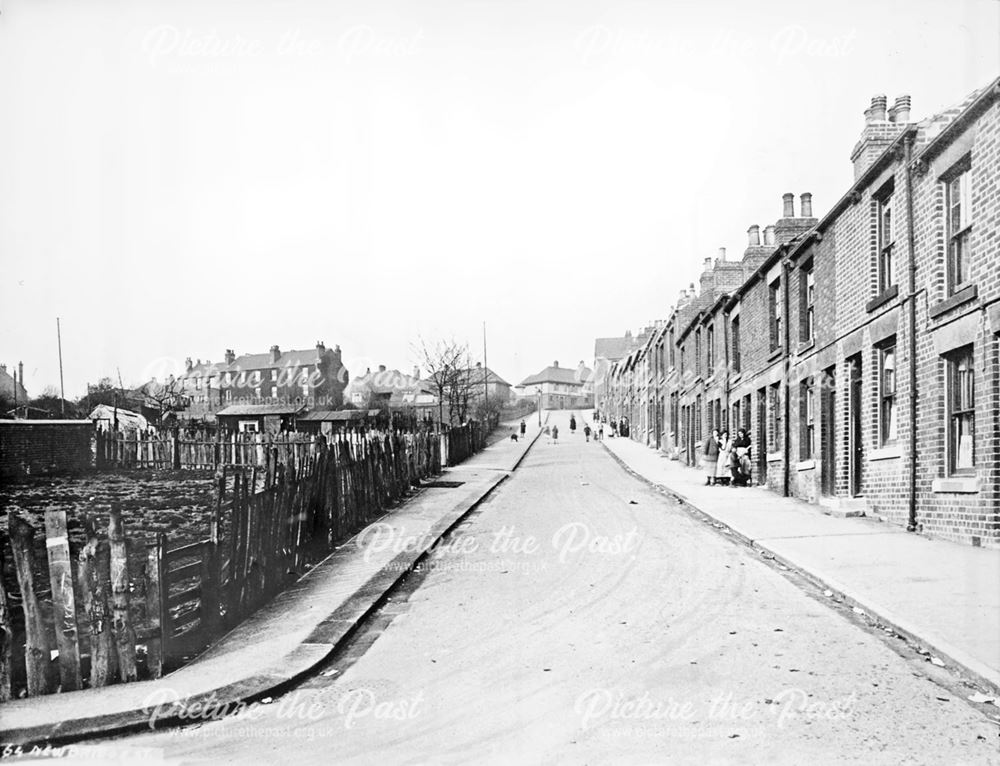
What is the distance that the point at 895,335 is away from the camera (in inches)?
512

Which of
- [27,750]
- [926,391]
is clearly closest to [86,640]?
[27,750]

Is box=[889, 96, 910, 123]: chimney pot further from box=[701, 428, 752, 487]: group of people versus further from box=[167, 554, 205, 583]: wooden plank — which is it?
box=[167, 554, 205, 583]: wooden plank

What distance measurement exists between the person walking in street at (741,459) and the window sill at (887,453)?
8010 mm

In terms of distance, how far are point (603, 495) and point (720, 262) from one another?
1574 cm

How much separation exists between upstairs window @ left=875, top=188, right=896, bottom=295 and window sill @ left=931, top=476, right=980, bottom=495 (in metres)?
3.76

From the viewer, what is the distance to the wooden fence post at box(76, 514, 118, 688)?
19.2 ft

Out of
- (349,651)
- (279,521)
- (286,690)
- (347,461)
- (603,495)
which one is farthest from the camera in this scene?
(603,495)

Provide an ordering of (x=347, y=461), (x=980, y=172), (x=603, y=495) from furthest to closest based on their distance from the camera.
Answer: (x=603, y=495) < (x=347, y=461) < (x=980, y=172)

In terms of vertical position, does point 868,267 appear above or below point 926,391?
above

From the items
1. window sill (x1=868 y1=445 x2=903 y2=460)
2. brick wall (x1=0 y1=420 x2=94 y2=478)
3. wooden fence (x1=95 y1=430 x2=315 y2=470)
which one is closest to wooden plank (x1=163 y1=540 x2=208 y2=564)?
window sill (x1=868 y1=445 x2=903 y2=460)

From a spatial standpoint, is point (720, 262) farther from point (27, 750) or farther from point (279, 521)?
point (27, 750)

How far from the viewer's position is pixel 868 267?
13984 mm

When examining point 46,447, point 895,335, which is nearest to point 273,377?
point 46,447

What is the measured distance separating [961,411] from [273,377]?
93.0 metres
